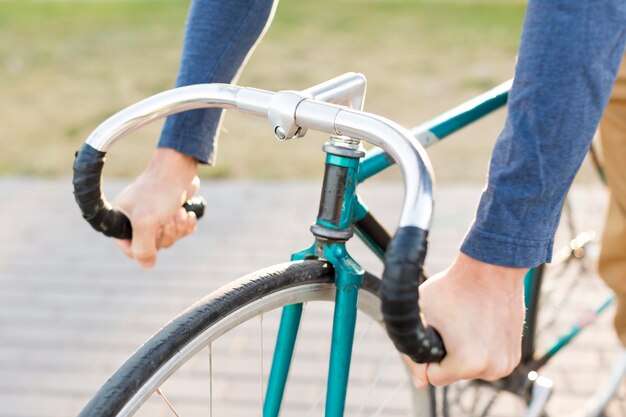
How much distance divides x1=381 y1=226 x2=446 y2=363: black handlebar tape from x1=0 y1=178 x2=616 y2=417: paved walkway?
197 cm

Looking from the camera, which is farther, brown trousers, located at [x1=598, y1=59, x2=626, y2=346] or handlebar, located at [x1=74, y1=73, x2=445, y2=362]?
brown trousers, located at [x1=598, y1=59, x2=626, y2=346]

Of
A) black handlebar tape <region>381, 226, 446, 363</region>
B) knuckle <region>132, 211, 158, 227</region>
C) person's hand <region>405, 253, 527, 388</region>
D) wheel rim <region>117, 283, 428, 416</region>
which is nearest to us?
black handlebar tape <region>381, 226, 446, 363</region>

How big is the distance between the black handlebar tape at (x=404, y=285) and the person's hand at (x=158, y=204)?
0.65 m

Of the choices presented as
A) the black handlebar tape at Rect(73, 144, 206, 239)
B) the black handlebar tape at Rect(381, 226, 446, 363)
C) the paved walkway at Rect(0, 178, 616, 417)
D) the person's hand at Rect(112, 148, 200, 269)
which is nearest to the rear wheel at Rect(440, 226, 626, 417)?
the paved walkway at Rect(0, 178, 616, 417)

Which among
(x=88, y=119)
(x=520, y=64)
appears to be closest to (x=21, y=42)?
(x=88, y=119)

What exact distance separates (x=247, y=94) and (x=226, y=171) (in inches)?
188

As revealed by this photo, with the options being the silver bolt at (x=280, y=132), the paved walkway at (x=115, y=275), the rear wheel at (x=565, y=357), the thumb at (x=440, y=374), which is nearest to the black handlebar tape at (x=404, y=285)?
the thumb at (x=440, y=374)

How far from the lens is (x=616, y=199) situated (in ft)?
7.17

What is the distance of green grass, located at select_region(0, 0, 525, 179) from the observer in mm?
6617

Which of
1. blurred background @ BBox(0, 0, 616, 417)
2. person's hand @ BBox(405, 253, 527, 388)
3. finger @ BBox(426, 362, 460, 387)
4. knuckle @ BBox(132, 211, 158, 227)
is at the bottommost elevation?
finger @ BBox(426, 362, 460, 387)

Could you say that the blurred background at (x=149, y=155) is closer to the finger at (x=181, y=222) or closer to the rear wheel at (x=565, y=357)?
the rear wheel at (x=565, y=357)

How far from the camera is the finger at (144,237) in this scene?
5.43 ft

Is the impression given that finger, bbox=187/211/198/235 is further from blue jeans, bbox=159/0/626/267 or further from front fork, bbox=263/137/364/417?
blue jeans, bbox=159/0/626/267

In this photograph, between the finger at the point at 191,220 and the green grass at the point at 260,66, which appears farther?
the green grass at the point at 260,66
